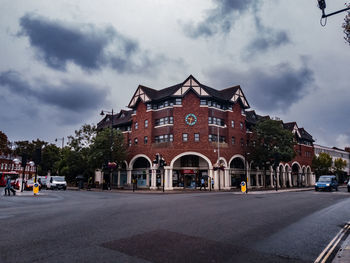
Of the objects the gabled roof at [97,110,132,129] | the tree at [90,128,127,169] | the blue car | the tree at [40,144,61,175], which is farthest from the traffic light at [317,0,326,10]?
the tree at [40,144,61,175]

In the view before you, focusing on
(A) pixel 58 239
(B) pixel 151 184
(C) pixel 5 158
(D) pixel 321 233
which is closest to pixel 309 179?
(B) pixel 151 184

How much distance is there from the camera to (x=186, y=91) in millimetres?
41250

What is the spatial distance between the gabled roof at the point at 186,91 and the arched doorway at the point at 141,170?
32.5 feet

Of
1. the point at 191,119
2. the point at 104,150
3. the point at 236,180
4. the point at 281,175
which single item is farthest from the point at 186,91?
the point at 281,175

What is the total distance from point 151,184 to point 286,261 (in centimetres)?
3706

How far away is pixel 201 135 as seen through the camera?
133ft

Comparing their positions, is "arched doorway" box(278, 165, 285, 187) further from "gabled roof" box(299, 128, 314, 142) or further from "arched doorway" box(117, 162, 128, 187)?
"arched doorway" box(117, 162, 128, 187)

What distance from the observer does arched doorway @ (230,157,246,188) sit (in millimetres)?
43656

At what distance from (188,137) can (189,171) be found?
547 centimetres

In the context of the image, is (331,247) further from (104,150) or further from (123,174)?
(123,174)

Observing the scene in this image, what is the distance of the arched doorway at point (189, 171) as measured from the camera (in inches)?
1625

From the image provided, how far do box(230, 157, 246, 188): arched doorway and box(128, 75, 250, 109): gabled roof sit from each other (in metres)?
9.88

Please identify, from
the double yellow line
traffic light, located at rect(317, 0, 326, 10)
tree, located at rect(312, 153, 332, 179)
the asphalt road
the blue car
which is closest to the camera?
the asphalt road

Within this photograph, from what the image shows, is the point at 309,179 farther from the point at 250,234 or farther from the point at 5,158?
the point at 5,158
